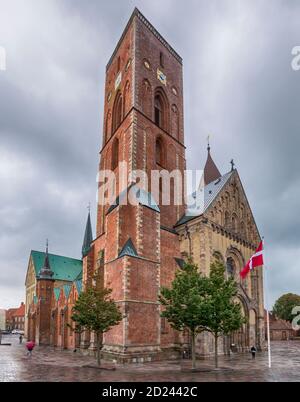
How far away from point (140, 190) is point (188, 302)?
12904 mm

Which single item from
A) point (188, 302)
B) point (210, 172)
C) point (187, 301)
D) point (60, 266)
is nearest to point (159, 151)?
point (187, 301)

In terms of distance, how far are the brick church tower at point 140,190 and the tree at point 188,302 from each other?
13.4 feet

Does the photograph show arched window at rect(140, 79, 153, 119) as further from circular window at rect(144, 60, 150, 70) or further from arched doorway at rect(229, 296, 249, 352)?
arched doorway at rect(229, 296, 249, 352)

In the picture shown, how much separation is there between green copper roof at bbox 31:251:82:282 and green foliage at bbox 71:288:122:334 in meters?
49.3

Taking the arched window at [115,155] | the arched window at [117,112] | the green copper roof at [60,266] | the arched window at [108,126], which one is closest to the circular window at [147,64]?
the arched window at [117,112]

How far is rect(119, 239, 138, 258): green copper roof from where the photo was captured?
Answer: 27216mm

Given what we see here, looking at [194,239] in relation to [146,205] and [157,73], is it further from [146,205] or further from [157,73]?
[157,73]

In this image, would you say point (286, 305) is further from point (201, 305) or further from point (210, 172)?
point (201, 305)

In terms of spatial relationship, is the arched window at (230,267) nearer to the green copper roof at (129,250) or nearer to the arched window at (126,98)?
the green copper roof at (129,250)

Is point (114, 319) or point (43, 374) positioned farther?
point (114, 319)
